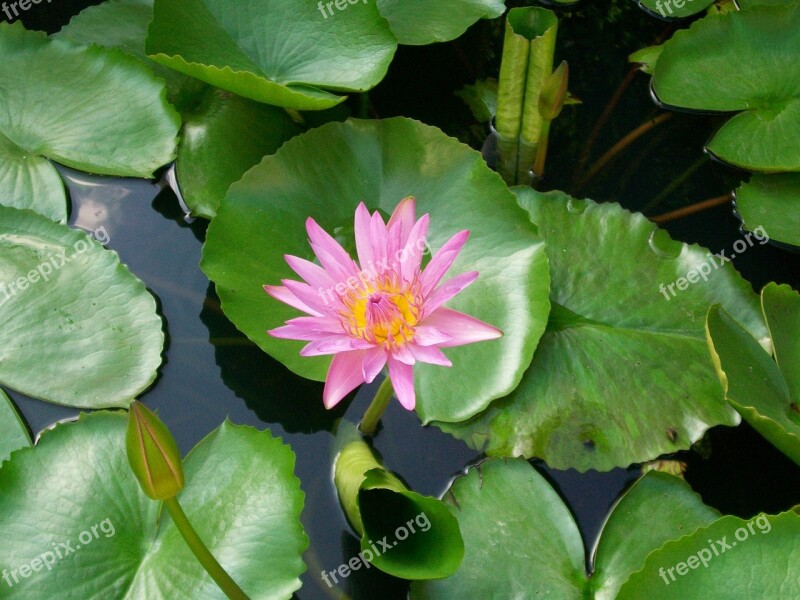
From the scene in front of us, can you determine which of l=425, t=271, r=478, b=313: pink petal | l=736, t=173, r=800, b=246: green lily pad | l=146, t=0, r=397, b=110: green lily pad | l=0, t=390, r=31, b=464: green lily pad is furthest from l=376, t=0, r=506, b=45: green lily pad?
l=0, t=390, r=31, b=464: green lily pad

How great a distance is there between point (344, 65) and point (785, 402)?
56.5 inches

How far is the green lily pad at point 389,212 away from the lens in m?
1.79

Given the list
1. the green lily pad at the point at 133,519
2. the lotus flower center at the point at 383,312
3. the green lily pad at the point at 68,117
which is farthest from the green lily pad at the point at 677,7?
the green lily pad at the point at 133,519

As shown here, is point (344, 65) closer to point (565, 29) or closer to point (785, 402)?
point (565, 29)

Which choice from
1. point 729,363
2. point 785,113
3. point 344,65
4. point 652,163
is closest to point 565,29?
point 652,163

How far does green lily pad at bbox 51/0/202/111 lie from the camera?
227 cm

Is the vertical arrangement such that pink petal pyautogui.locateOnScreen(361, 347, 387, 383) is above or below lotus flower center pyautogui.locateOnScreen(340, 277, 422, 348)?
below

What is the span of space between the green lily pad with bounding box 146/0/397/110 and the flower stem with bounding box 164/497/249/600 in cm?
120

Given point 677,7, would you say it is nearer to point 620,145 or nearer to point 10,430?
point 620,145

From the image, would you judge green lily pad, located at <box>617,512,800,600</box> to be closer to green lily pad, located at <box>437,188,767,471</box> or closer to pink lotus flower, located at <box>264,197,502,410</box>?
green lily pad, located at <box>437,188,767,471</box>

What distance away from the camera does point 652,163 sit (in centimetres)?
254

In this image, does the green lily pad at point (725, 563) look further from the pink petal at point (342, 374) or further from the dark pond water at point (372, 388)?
the pink petal at point (342, 374)

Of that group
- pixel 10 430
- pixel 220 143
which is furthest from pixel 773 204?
pixel 10 430

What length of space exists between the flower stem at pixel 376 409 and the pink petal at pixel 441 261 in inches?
13.2
